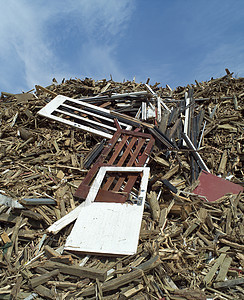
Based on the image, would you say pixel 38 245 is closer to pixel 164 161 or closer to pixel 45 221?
pixel 45 221

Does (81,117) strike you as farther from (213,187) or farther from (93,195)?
(213,187)

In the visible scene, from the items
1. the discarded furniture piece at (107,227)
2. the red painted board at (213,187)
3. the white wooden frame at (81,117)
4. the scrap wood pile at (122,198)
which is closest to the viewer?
the scrap wood pile at (122,198)

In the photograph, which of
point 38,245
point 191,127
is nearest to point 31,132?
point 38,245

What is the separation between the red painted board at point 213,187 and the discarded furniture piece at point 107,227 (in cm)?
142

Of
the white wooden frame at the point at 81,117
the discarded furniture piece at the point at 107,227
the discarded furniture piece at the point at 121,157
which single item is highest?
the white wooden frame at the point at 81,117

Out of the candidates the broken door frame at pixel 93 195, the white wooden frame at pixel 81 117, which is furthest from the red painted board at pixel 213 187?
the white wooden frame at pixel 81 117

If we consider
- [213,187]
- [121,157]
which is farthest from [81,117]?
[213,187]

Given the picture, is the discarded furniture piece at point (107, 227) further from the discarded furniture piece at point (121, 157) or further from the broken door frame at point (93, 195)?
the discarded furniture piece at point (121, 157)

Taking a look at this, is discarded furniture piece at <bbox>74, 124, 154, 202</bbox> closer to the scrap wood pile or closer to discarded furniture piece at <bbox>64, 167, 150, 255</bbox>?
the scrap wood pile

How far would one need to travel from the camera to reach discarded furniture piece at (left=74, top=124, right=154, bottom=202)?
5.19m

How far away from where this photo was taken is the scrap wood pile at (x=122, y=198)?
362 cm

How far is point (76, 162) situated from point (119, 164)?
46.4 inches

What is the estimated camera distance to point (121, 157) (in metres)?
6.17

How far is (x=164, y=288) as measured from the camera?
3465 millimetres
